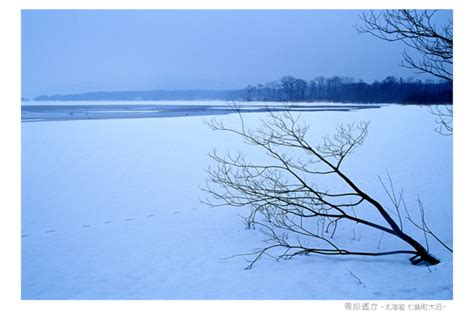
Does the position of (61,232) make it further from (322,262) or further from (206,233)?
(322,262)

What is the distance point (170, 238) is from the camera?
543 centimetres

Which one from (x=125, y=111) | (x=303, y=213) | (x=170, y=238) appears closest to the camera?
(x=170, y=238)

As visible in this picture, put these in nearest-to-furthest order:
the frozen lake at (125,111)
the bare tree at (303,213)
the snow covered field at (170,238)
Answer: the snow covered field at (170,238) → the bare tree at (303,213) → the frozen lake at (125,111)

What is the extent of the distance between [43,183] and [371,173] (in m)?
8.63

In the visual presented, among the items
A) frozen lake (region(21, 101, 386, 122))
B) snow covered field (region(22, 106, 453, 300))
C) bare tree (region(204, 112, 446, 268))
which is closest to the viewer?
snow covered field (region(22, 106, 453, 300))

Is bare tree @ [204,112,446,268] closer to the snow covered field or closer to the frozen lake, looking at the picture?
the snow covered field

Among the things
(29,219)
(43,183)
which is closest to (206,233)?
(29,219)

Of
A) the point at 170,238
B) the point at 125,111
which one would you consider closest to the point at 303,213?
the point at 170,238

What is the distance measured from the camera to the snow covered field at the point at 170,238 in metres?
4.10

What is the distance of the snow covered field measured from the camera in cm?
410

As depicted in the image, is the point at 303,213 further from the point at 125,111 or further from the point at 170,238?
the point at 125,111

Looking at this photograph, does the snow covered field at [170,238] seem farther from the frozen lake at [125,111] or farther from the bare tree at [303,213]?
the frozen lake at [125,111]

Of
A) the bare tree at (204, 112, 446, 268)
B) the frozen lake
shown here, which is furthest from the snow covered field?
the frozen lake

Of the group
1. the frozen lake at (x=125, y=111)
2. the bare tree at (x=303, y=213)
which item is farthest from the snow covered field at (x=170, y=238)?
the frozen lake at (x=125, y=111)
